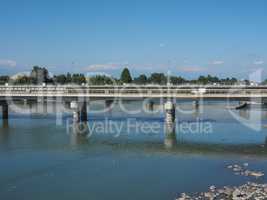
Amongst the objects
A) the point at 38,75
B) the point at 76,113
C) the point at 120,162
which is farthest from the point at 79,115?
the point at 38,75

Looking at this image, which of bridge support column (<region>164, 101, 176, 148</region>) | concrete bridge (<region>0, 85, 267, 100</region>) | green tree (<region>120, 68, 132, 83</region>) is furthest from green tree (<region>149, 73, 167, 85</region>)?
bridge support column (<region>164, 101, 176, 148</region>)

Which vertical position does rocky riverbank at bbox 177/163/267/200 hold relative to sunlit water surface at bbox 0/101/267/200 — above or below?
above

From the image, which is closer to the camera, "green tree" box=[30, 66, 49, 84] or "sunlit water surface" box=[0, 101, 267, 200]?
"sunlit water surface" box=[0, 101, 267, 200]

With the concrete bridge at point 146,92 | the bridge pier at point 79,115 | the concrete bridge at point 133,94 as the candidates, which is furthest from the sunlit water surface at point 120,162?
the concrete bridge at point 146,92

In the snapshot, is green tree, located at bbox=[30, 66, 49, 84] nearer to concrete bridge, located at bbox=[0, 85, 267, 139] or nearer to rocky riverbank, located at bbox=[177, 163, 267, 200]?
concrete bridge, located at bbox=[0, 85, 267, 139]

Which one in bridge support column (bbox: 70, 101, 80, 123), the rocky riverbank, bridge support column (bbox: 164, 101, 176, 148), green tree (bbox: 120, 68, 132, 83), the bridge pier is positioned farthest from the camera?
green tree (bbox: 120, 68, 132, 83)

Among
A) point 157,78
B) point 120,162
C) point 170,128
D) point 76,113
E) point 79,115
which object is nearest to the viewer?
point 120,162

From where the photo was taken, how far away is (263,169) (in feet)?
88.1

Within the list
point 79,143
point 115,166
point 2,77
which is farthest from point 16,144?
point 2,77

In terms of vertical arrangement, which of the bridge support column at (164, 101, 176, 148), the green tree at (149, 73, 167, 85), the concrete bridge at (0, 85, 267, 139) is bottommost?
the bridge support column at (164, 101, 176, 148)

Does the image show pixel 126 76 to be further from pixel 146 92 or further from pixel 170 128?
pixel 170 128

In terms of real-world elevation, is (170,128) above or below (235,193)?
below

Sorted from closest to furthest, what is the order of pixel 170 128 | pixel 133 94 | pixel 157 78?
pixel 170 128 → pixel 133 94 → pixel 157 78

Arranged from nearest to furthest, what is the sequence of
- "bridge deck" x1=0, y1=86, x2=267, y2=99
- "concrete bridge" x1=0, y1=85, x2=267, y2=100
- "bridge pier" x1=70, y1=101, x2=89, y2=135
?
1. "concrete bridge" x1=0, y1=85, x2=267, y2=100
2. "bridge deck" x1=0, y1=86, x2=267, y2=99
3. "bridge pier" x1=70, y1=101, x2=89, y2=135
